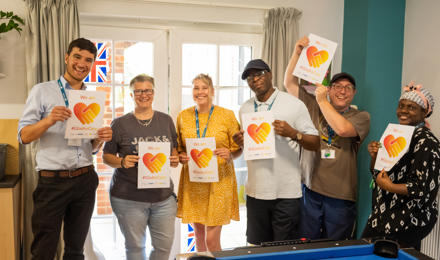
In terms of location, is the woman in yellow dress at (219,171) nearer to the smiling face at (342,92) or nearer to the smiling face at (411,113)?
the smiling face at (342,92)

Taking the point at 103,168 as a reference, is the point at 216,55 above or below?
above

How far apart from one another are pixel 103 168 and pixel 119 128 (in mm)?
1078

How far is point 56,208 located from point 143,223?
0.56 metres

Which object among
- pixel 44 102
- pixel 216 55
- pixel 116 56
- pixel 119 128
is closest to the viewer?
pixel 44 102

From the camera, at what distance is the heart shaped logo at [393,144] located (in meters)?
2.02

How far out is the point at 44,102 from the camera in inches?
87.7

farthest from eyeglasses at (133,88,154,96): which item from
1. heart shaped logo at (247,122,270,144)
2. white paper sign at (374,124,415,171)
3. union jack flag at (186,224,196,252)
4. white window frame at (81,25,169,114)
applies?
union jack flag at (186,224,196,252)

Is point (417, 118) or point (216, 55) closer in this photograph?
point (417, 118)

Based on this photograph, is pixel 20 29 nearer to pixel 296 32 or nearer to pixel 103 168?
pixel 103 168

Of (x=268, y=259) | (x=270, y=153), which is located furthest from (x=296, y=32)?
(x=268, y=259)

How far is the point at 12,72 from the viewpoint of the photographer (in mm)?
2922

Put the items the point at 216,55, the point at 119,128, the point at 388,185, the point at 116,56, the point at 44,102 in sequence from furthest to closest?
the point at 216,55, the point at 116,56, the point at 119,128, the point at 44,102, the point at 388,185

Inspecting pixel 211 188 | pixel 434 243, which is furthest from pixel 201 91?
pixel 434 243

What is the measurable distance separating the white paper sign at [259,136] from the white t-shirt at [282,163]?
0.40 ft
